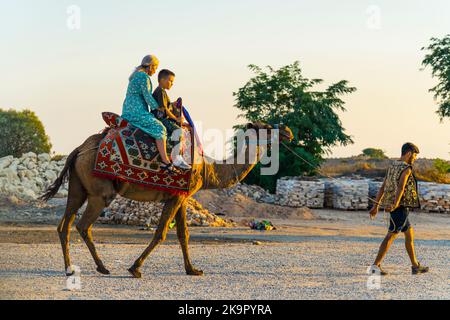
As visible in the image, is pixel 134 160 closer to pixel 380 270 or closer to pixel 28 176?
pixel 380 270

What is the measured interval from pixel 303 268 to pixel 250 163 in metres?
2.06

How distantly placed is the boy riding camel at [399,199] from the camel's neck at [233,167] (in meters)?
2.05

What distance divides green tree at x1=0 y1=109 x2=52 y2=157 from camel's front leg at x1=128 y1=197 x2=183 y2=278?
129 ft

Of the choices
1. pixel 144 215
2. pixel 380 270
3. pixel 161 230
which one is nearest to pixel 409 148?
pixel 380 270

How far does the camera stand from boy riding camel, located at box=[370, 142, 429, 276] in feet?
33.2

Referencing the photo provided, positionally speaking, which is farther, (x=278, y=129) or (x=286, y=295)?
(x=278, y=129)

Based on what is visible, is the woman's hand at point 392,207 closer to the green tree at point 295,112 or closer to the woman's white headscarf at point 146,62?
the woman's white headscarf at point 146,62

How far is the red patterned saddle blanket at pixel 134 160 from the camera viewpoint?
9.51 m

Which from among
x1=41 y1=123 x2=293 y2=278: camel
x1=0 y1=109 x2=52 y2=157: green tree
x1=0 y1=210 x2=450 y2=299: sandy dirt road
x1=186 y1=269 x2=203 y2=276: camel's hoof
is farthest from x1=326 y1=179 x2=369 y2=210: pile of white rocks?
x1=0 y1=109 x2=52 y2=157: green tree

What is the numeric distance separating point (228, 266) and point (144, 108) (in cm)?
317

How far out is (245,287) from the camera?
350 inches

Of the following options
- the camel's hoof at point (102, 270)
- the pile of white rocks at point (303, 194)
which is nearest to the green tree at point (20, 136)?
the pile of white rocks at point (303, 194)
